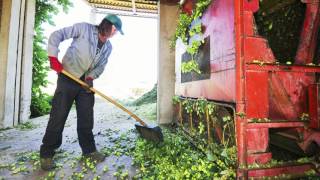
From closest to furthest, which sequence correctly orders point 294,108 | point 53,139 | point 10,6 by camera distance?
point 294,108 < point 53,139 < point 10,6

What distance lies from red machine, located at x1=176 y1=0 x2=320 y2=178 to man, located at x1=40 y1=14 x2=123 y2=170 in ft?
5.86

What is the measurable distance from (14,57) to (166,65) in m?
4.29

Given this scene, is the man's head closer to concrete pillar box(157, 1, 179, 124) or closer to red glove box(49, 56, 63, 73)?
red glove box(49, 56, 63, 73)

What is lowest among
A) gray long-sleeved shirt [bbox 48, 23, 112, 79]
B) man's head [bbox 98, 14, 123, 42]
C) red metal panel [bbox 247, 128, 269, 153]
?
red metal panel [bbox 247, 128, 269, 153]

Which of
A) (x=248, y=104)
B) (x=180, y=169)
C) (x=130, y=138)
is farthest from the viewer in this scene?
(x=130, y=138)

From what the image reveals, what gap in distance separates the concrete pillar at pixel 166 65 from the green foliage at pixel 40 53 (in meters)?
4.29

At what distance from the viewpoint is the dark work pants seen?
11.1 feet

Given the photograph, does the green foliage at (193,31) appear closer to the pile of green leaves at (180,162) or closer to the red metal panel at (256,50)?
the red metal panel at (256,50)

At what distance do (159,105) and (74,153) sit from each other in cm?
287

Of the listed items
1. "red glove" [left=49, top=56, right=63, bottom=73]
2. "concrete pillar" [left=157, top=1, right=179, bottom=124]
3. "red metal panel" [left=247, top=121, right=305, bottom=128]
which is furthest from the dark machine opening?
"red glove" [left=49, top=56, right=63, bottom=73]

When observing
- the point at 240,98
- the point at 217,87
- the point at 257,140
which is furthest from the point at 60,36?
the point at 257,140

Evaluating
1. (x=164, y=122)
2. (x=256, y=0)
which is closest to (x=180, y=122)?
(x=164, y=122)

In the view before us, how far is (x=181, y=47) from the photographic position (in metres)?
5.48

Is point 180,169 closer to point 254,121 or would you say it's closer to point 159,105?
point 254,121
